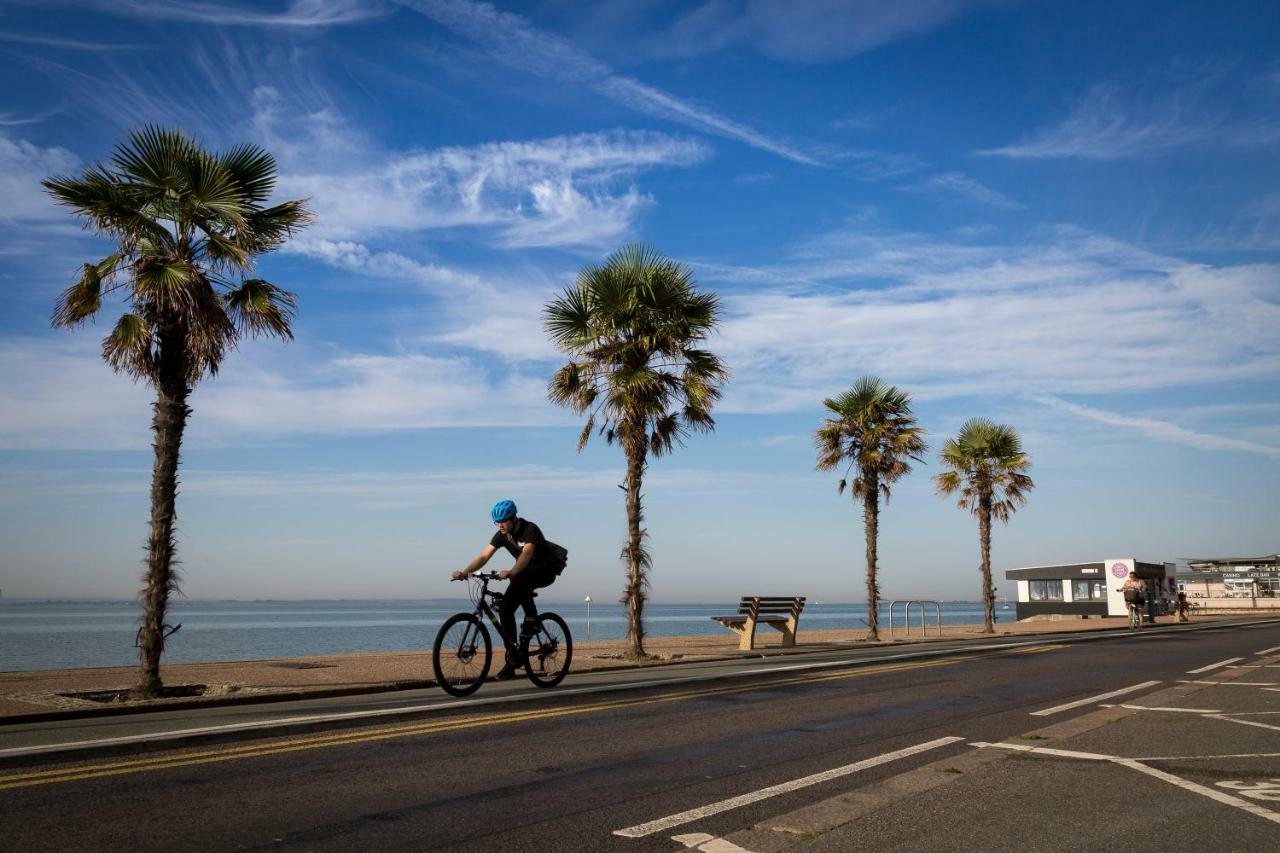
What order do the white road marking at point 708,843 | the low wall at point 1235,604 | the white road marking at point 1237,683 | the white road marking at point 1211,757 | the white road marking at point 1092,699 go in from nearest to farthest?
the white road marking at point 708,843, the white road marking at point 1211,757, the white road marking at point 1092,699, the white road marking at point 1237,683, the low wall at point 1235,604

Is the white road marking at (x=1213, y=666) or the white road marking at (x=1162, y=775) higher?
the white road marking at (x=1162, y=775)

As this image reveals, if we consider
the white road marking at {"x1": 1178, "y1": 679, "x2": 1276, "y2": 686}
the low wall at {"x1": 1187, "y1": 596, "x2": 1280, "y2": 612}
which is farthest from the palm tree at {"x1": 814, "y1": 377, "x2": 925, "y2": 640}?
the low wall at {"x1": 1187, "y1": 596, "x2": 1280, "y2": 612}

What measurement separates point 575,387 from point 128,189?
10104 mm

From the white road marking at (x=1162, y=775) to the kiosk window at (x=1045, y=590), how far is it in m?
55.4

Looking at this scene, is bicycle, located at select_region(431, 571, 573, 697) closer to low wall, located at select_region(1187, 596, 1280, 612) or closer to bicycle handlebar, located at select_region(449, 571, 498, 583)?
bicycle handlebar, located at select_region(449, 571, 498, 583)

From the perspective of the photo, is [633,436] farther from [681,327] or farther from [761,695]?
[761,695]

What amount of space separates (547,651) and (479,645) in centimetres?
102

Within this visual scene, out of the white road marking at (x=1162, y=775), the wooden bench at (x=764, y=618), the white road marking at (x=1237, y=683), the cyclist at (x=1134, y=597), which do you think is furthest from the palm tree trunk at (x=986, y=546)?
the white road marking at (x=1162, y=775)

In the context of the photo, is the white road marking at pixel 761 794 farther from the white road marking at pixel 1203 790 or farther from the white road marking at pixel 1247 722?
the white road marking at pixel 1247 722

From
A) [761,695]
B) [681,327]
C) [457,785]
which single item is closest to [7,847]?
[457,785]

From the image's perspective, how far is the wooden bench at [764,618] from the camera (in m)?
21.5

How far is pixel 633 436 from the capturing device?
1983cm

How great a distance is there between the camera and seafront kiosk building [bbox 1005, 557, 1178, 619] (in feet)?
169

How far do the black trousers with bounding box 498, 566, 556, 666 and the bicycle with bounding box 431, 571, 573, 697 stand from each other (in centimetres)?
6
